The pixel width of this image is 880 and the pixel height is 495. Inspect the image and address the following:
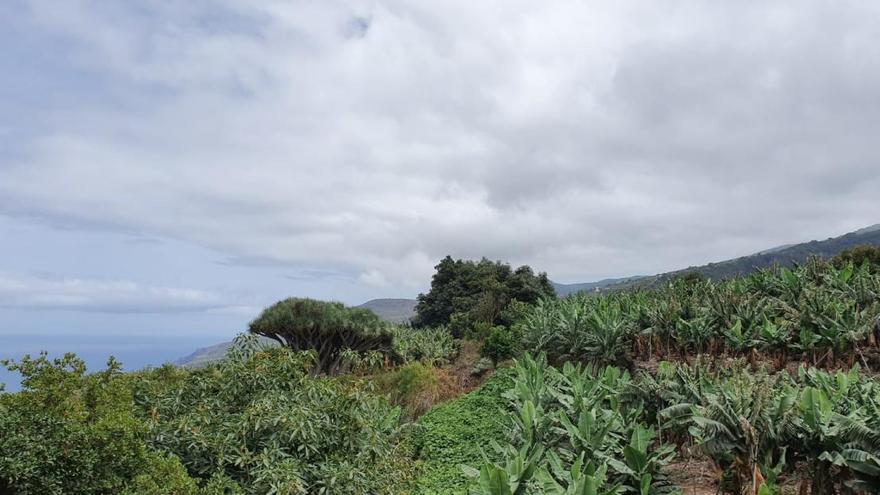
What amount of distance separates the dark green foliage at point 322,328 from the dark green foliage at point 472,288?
8348 millimetres

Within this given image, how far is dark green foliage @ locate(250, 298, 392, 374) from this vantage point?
820 inches

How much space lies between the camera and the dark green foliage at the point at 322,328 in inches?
820

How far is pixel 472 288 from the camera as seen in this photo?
3497 cm

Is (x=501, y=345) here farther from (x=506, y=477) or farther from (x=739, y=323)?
(x=506, y=477)

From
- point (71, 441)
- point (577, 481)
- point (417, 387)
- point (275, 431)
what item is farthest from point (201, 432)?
point (417, 387)

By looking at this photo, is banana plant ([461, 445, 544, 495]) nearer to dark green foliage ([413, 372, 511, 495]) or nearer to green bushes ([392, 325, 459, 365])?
dark green foliage ([413, 372, 511, 495])

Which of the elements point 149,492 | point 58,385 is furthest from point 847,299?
point 58,385

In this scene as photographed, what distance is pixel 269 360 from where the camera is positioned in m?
8.94

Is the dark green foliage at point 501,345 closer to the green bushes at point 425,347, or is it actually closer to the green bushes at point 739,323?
the green bushes at point 739,323

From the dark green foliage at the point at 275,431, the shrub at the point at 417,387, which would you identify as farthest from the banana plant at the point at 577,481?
the shrub at the point at 417,387

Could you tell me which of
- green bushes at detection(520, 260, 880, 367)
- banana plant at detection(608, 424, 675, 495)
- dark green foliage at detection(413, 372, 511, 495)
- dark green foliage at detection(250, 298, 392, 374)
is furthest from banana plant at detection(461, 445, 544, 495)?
dark green foliage at detection(250, 298, 392, 374)

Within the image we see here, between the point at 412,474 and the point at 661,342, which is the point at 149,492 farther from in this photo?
the point at 661,342

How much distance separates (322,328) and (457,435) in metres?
11.5

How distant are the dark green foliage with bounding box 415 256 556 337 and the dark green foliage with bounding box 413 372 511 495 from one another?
16.0 m
